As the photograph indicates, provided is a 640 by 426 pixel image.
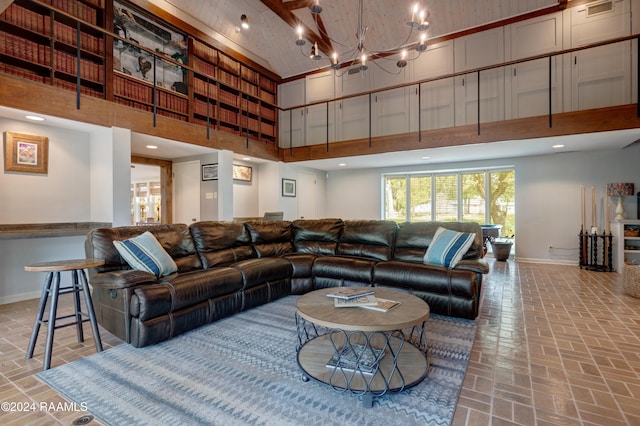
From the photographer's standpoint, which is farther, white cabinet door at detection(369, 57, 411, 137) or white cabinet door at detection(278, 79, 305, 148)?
white cabinet door at detection(278, 79, 305, 148)

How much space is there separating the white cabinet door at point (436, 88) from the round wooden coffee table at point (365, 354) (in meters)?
4.91

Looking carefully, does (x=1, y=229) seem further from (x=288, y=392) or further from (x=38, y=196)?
(x=288, y=392)

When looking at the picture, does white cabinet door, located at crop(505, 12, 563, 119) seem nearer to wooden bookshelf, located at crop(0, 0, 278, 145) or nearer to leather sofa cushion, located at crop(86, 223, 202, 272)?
wooden bookshelf, located at crop(0, 0, 278, 145)

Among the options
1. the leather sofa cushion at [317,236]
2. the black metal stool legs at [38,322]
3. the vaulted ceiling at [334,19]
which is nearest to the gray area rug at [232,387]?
the black metal stool legs at [38,322]

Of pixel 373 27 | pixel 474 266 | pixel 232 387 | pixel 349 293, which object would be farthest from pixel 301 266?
pixel 373 27

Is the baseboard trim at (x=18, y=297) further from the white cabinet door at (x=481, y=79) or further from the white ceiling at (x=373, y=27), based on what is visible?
the white cabinet door at (x=481, y=79)

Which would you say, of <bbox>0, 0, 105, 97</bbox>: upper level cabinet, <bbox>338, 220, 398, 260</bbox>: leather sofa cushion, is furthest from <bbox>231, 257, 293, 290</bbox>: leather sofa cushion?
<bbox>0, 0, 105, 97</bbox>: upper level cabinet

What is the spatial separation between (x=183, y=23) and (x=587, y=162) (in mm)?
7962

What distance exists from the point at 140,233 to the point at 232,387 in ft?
6.42

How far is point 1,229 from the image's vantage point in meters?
3.59

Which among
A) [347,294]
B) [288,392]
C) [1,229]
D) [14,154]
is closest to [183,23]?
[14,154]

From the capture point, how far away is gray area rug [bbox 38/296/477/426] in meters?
1.63

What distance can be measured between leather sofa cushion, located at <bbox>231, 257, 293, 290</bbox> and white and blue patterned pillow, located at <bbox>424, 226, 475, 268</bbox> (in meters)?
1.72

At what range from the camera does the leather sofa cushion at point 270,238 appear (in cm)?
426
